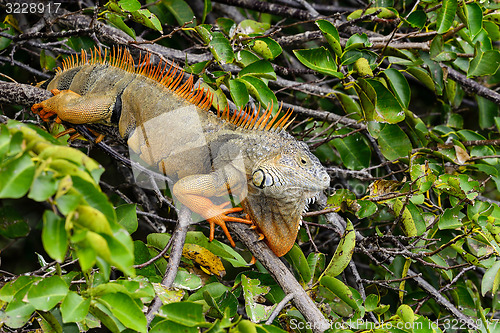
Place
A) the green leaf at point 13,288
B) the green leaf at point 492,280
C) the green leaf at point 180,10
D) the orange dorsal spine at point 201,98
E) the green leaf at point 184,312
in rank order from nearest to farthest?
the green leaf at point 184,312 → the green leaf at point 13,288 → the green leaf at point 492,280 → the orange dorsal spine at point 201,98 → the green leaf at point 180,10

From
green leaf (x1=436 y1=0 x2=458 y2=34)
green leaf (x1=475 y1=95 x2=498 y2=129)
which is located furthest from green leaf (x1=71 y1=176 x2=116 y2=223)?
green leaf (x1=475 y1=95 x2=498 y2=129)

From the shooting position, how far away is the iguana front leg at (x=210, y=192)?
2793 millimetres

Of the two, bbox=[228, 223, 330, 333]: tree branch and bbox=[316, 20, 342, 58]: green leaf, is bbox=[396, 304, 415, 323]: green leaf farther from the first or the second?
bbox=[316, 20, 342, 58]: green leaf

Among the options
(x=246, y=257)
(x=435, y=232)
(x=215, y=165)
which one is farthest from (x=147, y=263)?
(x=435, y=232)

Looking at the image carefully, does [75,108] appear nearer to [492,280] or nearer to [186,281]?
[186,281]

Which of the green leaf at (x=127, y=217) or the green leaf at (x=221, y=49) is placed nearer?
the green leaf at (x=127, y=217)

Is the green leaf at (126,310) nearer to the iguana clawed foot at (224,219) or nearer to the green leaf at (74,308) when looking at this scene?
the green leaf at (74,308)

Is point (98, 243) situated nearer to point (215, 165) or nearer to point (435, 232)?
point (215, 165)

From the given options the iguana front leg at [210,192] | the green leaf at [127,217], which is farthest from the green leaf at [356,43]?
the green leaf at [127,217]

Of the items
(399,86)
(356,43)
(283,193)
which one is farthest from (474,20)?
(283,193)

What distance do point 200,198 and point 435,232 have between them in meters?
1.61

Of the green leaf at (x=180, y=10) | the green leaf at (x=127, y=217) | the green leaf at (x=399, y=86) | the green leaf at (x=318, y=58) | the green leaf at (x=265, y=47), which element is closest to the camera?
the green leaf at (x=127, y=217)

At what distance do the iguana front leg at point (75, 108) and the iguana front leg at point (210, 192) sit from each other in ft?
2.57

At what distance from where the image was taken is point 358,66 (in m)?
3.23
